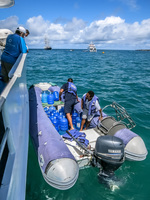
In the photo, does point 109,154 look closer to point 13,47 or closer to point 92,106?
point 92,106

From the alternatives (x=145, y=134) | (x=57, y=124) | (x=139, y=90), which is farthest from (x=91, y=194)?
(x=139, y=90)

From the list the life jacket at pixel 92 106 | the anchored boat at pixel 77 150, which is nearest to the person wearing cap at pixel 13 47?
the anchored boat at pixel 77 150

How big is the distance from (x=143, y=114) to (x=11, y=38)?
7.53 m

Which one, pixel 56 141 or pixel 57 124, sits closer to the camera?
pixel 56 141

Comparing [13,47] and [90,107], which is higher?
[13,47]

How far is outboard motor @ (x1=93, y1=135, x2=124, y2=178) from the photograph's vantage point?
3.38 metres

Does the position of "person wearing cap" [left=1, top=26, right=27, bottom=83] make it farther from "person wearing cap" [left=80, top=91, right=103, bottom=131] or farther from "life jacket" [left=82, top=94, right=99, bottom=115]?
"life jacket" [left=82, top=94, right=99, bottom=115]

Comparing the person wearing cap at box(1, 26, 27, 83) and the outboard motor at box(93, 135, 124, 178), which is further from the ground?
the person wearing cap at box(1, 26, 27, 83)

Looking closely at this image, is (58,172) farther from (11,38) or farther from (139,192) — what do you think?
(11,38)

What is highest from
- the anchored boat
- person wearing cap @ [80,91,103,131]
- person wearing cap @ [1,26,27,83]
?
person wearing cap @ [1,26,27,83]

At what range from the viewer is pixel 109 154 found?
3.40 metres

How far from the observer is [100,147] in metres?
3.51

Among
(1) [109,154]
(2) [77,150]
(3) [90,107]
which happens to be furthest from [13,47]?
(1) [109,154]

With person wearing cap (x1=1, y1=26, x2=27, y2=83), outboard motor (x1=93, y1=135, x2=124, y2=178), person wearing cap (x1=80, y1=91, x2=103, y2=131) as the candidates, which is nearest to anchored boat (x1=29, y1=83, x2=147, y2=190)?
outboard motor (x1=93, y1=135, x2=124, y2=178)
